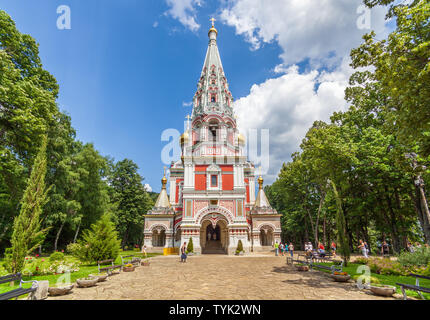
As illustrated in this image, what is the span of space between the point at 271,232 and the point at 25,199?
24881mm

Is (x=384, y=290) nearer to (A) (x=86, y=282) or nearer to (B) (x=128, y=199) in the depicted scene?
(A) (x=86, y=282)

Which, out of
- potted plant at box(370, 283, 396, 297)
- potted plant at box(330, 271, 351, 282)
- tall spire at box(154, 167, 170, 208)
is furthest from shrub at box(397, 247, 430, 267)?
tall spire at box(154, 167, 170, 208)

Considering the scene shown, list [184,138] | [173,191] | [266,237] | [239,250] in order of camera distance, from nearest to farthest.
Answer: [239,250], [266,237], [173,191], [184,138]

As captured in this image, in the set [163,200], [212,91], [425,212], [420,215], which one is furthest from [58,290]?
[212,91]

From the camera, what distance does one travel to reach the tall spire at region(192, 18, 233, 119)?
29938 mm

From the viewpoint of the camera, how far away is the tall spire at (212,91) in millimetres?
29938

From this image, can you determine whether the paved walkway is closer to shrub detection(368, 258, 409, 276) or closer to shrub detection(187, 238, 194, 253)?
shrub detection(368, 258, 409, 276)

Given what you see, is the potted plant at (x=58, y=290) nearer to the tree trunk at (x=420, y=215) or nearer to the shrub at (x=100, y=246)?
the shrub at (x=100, y=246)

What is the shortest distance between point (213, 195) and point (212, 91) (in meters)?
14.4

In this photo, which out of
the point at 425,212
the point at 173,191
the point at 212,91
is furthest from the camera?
the point at 173,191

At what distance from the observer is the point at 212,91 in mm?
30906

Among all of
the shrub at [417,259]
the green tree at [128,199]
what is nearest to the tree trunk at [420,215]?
the shrub at [417,259]
